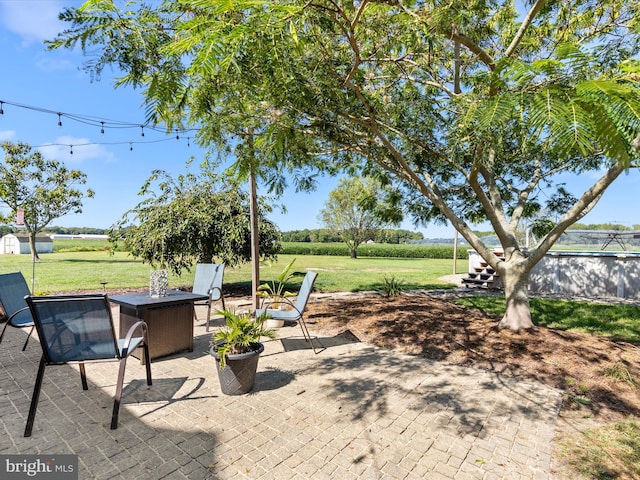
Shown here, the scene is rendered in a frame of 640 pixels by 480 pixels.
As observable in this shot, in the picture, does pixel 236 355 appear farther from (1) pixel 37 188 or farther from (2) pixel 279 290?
(1) pixel 37 188

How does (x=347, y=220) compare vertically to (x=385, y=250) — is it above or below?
above

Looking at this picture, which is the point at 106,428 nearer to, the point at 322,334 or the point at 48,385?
the point at 48,385

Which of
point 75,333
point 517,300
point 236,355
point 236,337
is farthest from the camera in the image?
point 517,300

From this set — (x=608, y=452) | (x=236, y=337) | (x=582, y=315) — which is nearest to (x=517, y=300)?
(x=608, y=452)

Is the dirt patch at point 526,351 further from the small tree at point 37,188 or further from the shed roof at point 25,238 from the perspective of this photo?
the shed roof at point 25,238

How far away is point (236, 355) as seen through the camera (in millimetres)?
3320

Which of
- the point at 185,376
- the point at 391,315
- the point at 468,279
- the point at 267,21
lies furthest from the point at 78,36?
the point at 468,279

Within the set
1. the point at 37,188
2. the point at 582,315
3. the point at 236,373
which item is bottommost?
the point at 582,315

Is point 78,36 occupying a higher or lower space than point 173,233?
higher

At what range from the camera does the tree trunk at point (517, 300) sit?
5230 millimetres

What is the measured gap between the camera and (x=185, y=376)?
387 cm

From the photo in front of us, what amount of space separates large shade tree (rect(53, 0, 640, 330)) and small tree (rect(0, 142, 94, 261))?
24.2 meters

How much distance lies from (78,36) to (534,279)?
13.2 metres

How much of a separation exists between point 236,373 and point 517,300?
4391 millimetres
